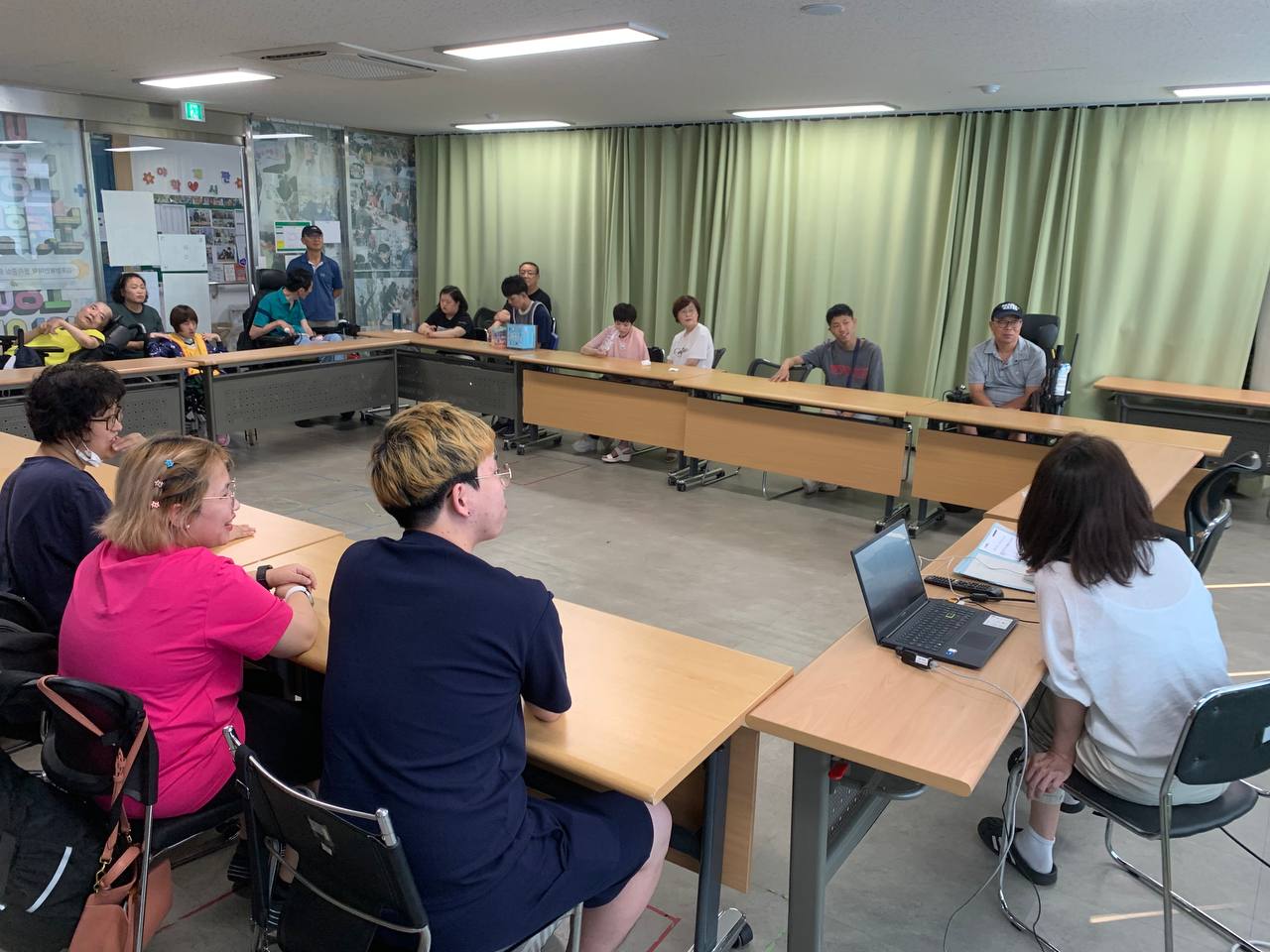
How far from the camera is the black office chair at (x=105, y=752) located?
1.64 meters

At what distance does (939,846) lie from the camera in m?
2.53

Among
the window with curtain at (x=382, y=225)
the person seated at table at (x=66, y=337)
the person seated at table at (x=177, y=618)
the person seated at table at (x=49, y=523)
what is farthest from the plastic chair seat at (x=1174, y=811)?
the window with curtain at (x=382, y=225)

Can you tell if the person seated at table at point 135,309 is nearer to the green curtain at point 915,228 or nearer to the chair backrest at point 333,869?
the green curtain at point 915,228

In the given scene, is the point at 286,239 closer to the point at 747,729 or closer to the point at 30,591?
the point at 30,591

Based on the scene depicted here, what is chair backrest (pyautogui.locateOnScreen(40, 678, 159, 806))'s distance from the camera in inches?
64.6

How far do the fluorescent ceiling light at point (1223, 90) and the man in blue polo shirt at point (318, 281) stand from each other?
20.2 feet

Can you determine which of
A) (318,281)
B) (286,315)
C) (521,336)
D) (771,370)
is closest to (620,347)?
(521,336)

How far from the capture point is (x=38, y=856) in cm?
169

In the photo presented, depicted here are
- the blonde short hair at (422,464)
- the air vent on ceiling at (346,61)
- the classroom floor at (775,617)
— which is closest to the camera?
the blonde short hair at (422,464)

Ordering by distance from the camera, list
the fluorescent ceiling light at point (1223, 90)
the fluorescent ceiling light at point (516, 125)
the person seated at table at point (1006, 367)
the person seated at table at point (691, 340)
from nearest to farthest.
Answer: the fluorescent ceiling light at point (1223, 90), the person seated at table at point (1006, 367), the person seated at table at point (691, 340), the fluorescent ceiling light at point (516, 125)

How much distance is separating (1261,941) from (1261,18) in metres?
3.32

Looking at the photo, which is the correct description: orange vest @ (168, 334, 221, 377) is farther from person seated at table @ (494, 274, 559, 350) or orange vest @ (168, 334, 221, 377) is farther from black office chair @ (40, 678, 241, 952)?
black office chair @ (40, 678, 241, 952)

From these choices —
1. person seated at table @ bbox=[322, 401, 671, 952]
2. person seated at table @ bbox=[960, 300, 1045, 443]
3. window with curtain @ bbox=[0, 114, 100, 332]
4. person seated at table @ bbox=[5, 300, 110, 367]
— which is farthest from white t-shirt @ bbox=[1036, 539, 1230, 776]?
window with curtain @ bbox=[0, 114, 100, 332]

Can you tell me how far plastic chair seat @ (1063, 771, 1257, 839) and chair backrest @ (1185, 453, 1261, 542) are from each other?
4.68 feet
